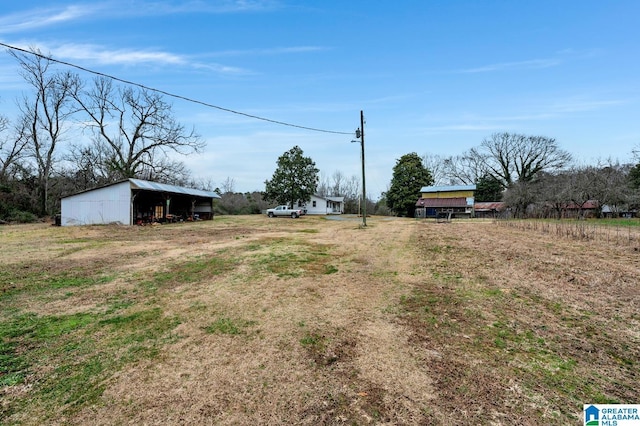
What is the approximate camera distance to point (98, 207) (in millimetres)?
19609

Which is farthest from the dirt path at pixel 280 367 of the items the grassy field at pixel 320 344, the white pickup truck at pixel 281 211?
the white pickup truck at pixel 281 211

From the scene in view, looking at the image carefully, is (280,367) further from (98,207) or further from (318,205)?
(318,205)

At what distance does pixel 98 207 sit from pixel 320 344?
73.1 ft

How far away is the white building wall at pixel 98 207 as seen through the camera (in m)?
19.3

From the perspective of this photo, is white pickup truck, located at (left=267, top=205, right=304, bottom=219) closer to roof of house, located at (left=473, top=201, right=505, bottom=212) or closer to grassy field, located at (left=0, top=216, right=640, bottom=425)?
roof of house, located at (left=473, top=201, right=505, bottom=212)

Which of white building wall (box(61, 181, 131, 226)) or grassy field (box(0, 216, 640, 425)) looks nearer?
grassy field (box(0, 216, 640, 425))

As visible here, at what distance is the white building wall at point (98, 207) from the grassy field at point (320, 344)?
45.3 ft

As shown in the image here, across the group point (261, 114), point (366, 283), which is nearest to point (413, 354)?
point (366, 283)

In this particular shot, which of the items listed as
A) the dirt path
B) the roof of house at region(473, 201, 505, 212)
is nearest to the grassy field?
the dirt path

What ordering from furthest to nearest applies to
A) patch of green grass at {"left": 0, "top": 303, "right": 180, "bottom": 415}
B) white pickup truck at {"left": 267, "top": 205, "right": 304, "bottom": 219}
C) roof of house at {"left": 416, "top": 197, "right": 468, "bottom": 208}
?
roof of house at {"left": 416, "top": 197, "right": 468, "bottom": 208} → white pickup truck at {"left": 267, "top": 205, "right": 304, "bottom": 219} → patch of green grass at {"left": 0, "top": 303, "right": 180, "bottom": 415}

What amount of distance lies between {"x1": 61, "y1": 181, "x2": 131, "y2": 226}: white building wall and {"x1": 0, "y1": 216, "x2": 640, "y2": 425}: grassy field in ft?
45.3

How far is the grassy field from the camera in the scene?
228 cm

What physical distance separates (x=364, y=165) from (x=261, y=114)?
8662mm

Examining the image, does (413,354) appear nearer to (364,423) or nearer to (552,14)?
(364,423)
